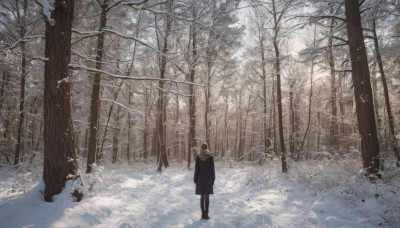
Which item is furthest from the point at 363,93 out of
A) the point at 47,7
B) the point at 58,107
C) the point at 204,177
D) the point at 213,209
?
the point at 47,7

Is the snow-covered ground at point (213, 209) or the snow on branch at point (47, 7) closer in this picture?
the snow-covered ground at point (213, 209)

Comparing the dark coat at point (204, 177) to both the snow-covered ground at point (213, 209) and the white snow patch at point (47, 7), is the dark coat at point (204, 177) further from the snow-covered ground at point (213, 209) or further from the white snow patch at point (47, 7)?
the white snow patch at point (47, 7)

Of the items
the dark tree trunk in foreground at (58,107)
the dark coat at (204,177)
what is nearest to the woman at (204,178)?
the dark coat at (204,177)

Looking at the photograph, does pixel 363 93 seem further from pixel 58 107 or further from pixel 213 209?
pixel 58 107

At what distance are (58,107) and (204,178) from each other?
12.8ft

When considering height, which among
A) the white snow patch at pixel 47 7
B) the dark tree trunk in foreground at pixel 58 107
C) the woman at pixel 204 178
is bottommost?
the woman at pixel 204 178

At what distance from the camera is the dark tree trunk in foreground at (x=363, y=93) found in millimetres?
5398

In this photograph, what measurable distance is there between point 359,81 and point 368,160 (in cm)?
248

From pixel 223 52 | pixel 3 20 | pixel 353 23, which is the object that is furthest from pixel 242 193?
pixel 3 20

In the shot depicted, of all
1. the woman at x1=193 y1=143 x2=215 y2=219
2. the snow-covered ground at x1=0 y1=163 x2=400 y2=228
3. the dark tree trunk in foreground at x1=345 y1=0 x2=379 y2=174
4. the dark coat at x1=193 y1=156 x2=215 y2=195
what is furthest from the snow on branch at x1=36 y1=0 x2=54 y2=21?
the dark tree trunk in foreground at x1=345 y1=0 x2=379 y2=174

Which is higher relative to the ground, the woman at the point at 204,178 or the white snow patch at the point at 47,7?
the white snow patch at the point at 47,7

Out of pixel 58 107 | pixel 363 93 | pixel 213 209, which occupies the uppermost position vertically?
pixel 363 93

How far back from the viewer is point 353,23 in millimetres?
5809

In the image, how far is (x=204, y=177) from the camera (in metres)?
4.72
